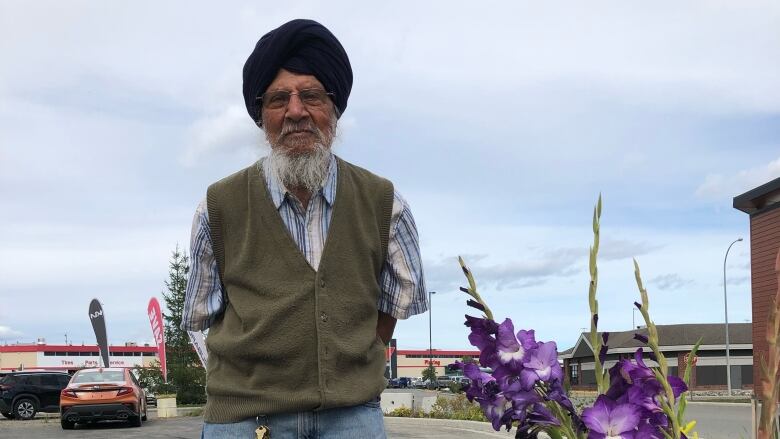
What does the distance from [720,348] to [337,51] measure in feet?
190

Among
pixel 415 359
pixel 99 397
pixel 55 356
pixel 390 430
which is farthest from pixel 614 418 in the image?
pixel 415 359

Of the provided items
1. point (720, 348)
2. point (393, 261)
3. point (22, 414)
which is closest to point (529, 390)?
point (393, 261)

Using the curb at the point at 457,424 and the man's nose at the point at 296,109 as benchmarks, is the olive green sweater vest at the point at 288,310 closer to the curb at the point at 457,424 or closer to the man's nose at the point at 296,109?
the man's nose at the point at 296,109

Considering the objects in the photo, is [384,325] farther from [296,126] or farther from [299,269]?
[296,126]

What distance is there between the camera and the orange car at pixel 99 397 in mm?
17531

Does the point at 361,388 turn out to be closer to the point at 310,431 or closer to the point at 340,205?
the point at 310,431

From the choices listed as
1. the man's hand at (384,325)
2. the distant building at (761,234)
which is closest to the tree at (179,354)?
the distant building at (761,234)

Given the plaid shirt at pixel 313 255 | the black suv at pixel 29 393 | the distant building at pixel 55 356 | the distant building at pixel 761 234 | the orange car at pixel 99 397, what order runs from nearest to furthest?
the plaid shirt at pixel 313 255, the orange car at pixel 99 397, the black suv at pixel 29 393, the distant building at pixel 761 234, the distant building at pixel 55 356

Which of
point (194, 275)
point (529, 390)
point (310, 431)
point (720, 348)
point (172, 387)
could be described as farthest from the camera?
point (720, 348)

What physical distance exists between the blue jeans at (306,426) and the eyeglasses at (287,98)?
2.51ft

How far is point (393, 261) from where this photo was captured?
2.25 meters

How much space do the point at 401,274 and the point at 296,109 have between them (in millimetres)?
498

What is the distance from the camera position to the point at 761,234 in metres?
24.2

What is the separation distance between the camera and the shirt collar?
219 centimetres
